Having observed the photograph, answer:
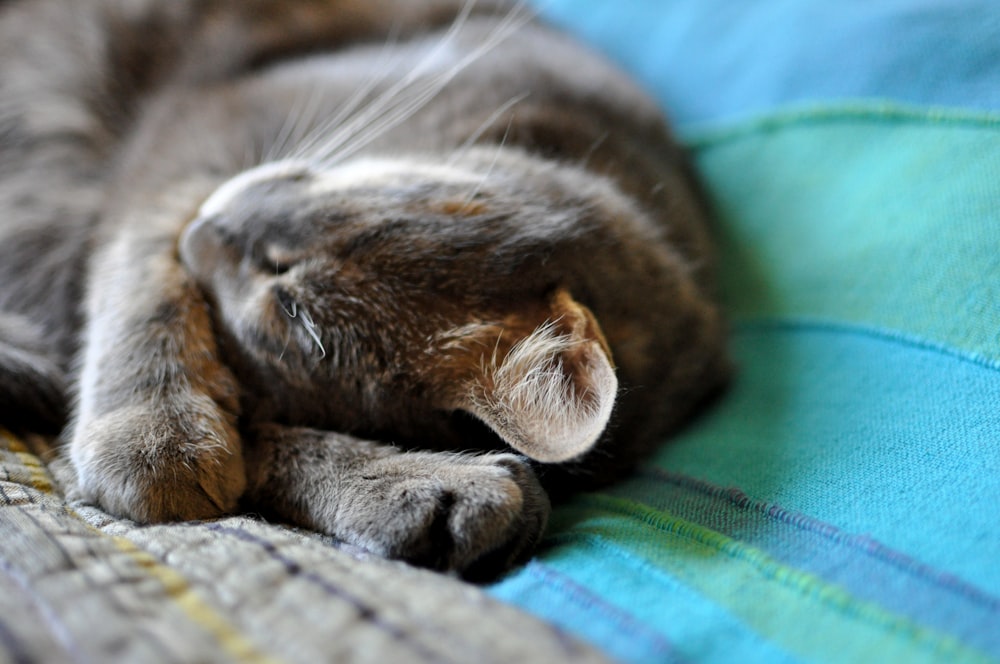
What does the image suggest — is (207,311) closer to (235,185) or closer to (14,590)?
(235,185)

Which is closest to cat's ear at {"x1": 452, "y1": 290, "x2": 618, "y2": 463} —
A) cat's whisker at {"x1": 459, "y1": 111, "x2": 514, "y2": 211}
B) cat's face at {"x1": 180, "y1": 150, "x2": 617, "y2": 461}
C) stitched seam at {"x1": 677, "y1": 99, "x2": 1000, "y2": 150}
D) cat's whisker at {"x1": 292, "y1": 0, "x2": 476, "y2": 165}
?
cat's face at {"x1": 180, "y1": 150, "x2": 617, "y2": 461}

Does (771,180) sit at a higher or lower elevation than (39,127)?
higher

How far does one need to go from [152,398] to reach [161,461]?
10 cm

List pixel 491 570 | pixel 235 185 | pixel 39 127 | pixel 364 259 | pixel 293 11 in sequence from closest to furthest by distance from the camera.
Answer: pixel 491 570, pixel 364 259, pixel 235 185, pixel 39 127, pixel 293 11

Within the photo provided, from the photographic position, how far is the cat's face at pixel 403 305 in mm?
839

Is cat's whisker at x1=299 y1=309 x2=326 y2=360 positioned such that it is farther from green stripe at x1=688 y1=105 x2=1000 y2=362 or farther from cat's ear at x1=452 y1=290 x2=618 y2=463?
green stripe at x1=688 y1=105 x2=1000 y2=362

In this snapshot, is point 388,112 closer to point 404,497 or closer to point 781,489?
point 404,497

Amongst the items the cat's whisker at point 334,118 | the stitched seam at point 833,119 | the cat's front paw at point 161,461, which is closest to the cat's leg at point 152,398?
the cat's front paw at point 161,461

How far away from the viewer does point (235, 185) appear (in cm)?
99

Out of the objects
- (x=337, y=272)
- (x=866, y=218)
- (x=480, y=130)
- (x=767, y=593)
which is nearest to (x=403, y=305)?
(x=337, y=272)

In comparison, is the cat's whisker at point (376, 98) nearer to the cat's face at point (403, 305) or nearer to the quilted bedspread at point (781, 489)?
the cat's face at point (403, 305)

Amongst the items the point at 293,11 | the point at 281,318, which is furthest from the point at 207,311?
the point at 293,11

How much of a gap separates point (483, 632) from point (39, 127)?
3.33 ft

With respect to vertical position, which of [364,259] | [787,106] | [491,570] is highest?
[787,106]
